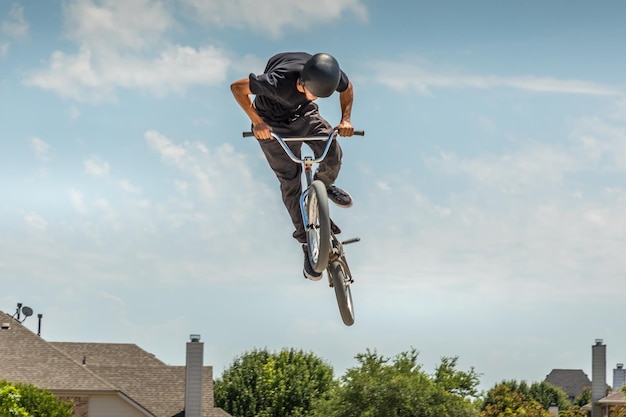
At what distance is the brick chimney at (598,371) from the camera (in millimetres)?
61250

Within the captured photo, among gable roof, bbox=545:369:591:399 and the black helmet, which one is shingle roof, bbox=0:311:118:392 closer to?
the black helmet

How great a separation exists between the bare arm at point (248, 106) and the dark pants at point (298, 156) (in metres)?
0.24

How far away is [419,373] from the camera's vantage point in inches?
1849

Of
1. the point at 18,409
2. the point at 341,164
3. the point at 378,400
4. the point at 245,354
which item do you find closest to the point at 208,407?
the point at 378,400

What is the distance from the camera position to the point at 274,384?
193 ft

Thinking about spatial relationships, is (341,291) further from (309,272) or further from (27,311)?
(27,311)

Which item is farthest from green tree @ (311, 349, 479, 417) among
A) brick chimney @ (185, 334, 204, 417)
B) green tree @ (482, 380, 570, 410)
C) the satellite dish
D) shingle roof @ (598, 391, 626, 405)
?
green tree @ (482, 380, 570, 410)

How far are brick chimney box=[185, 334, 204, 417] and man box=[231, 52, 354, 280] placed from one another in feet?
120

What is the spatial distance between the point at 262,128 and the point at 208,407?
1512 inches

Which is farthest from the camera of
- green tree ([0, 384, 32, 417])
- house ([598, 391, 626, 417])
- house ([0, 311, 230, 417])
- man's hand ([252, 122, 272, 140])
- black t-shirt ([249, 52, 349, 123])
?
house ([598, 391, 626, 417])

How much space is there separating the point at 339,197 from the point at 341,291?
123 centimetres

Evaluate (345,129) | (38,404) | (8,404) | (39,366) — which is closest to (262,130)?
(345,129)

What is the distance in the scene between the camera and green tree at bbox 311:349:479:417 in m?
45.0

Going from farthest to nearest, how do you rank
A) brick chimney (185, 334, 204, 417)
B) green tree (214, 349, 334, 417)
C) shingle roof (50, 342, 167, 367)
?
green tree (214, 349, 334, 417) → shingle roof (50, 342, 167, 367) → brick chimney (185, 334, 204, 417)
